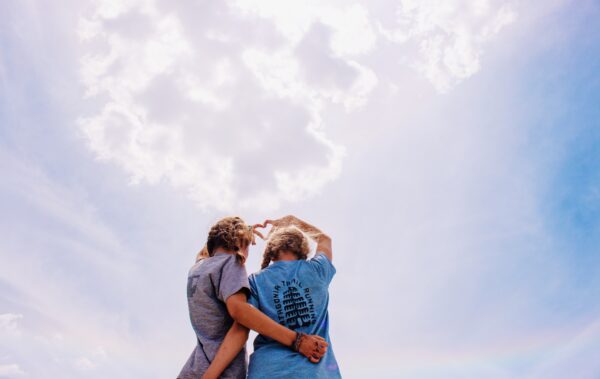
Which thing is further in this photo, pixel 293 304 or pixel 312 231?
pixel 312 231

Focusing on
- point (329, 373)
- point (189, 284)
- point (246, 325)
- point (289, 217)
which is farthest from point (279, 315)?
point (289, 217)

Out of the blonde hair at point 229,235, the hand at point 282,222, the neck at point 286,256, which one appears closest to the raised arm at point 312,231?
the hand at point 282,222

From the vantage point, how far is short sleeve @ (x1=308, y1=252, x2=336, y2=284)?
5535mm

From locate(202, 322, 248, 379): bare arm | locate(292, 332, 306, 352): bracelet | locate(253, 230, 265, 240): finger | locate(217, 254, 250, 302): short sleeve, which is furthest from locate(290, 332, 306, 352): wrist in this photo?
locate(253, 230, 265, 240): finger

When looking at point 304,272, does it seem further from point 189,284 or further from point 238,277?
point 189,284

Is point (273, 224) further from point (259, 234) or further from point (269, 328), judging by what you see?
point (269, 328)

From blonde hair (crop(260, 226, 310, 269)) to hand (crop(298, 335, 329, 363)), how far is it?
1168mm

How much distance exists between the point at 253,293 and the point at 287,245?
774 mm

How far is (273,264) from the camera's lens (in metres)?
5.53

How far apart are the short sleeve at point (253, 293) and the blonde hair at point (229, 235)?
255 mm

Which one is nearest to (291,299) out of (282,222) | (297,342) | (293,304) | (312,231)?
(293,304)

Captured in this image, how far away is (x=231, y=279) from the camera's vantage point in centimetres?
501

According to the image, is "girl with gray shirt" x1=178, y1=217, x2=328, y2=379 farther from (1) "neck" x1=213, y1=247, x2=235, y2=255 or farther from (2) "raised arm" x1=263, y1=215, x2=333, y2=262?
(2) "raised arm" x1=263, y1=215, x2=333, y2=262

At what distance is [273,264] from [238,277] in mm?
622
